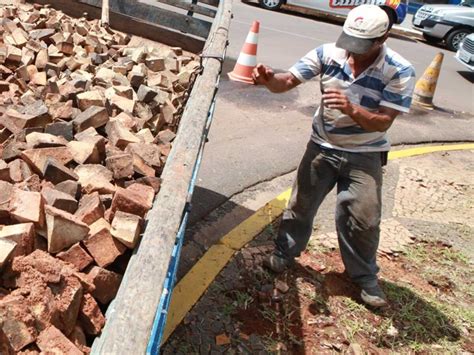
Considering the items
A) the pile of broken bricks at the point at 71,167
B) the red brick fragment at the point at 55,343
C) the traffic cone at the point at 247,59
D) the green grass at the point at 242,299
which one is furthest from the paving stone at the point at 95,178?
the traffic cone at the point at 247,59

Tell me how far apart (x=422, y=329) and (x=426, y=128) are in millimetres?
4306

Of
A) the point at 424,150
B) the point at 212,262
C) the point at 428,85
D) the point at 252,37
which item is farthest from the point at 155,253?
the point at 428,85

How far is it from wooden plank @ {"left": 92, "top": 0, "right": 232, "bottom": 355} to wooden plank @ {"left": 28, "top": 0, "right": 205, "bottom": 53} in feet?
5.60

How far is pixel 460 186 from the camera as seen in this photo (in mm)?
5484

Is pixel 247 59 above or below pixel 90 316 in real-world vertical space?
below

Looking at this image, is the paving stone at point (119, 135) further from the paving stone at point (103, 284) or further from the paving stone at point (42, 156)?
the paving stone at point (103, 284)

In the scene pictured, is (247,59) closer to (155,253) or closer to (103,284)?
(103,284)

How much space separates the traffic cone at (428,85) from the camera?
7820 millimetres

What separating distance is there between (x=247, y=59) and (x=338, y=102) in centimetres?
415

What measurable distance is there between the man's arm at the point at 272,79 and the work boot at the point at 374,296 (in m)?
1.44

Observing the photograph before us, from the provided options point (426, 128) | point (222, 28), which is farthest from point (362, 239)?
point (426, 128)

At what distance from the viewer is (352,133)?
3.09 metres

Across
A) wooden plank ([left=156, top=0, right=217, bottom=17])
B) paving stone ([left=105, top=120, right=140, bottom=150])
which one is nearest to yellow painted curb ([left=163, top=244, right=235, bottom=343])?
paving stone ([left=105, top=120, right=140, bottom=150])

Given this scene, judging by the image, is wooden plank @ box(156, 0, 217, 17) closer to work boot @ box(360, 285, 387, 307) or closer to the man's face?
the man's face
